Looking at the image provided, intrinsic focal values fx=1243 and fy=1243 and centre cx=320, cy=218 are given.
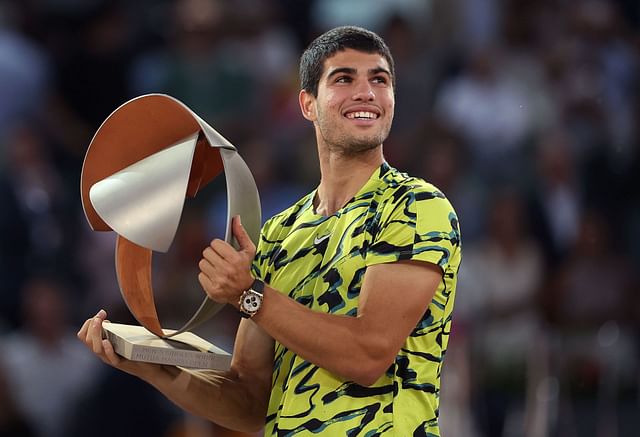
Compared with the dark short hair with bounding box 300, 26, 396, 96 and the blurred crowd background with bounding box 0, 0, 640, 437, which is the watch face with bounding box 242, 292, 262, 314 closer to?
the dark short hair with bounding box 300, 26, 396, 96

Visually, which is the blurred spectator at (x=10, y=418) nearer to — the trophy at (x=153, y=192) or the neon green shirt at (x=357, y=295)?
the trophy at (x=153, y=192)

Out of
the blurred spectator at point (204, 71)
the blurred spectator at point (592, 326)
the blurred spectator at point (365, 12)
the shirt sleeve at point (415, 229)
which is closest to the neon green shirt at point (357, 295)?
the shirt sleeve at point (415, 229)

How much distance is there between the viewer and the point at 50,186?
7816 millimetres

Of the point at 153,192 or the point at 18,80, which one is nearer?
the point at 153,192

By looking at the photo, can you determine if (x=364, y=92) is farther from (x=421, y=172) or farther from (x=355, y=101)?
(x=421, y=172)

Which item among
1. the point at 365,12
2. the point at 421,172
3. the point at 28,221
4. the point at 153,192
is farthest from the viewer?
the point at 365,12

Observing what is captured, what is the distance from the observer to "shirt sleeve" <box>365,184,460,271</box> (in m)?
3.26

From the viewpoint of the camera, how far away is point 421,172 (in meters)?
7.91

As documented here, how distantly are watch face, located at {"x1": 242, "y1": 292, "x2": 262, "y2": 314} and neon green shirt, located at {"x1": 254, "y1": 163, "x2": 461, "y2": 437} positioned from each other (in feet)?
0.86

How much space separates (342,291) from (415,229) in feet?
0.87

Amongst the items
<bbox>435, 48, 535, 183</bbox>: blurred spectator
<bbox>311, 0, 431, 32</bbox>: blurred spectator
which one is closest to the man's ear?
<bbox>435, 48, 535, 183</bbox>: blurred spectator

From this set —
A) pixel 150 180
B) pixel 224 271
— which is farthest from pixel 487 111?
pixel 224 271

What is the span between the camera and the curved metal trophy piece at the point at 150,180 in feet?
10.6

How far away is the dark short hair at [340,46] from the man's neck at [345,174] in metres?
0.21
